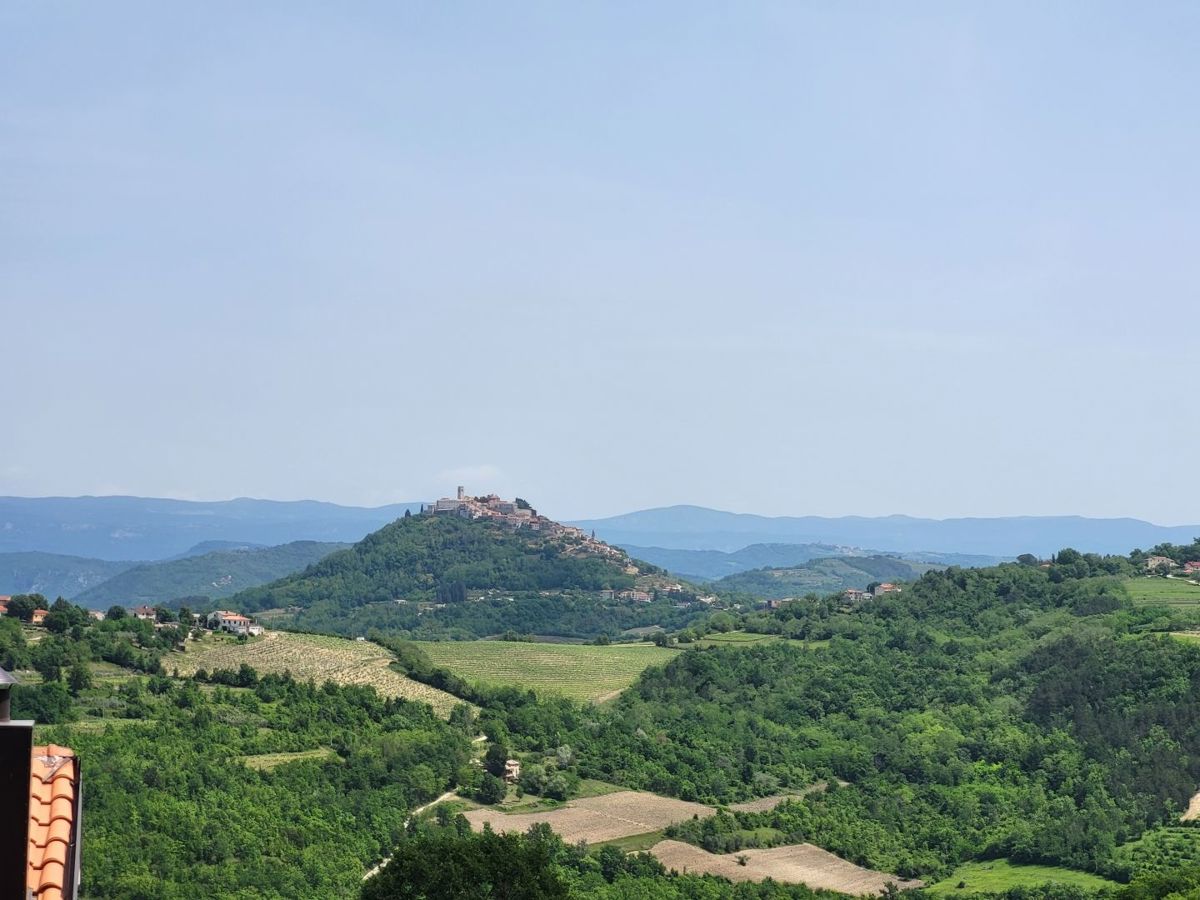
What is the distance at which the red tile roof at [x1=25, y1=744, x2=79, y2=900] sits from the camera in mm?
6641

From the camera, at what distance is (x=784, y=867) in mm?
65688

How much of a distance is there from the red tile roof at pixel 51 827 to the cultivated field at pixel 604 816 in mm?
57358

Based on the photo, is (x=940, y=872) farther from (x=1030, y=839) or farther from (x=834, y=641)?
(x=834, y=641)

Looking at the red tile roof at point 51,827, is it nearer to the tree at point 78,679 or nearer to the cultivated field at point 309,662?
the tree at point 78,679

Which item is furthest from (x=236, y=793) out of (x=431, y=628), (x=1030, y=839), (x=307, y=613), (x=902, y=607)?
(x=307, y=613)

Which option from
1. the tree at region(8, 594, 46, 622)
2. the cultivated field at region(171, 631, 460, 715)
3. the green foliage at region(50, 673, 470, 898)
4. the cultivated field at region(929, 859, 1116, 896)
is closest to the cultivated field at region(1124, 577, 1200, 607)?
the cultivated field at region(929, 859, 1116, 896)

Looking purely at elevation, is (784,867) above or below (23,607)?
below

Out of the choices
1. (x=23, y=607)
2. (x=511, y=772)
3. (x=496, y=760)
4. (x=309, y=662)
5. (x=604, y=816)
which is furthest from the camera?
(x=309, y=662)

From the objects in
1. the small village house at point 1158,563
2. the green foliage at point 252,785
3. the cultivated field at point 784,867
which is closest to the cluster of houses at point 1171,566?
the small village house at point 1158,563

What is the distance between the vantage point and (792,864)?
6669 centimetres

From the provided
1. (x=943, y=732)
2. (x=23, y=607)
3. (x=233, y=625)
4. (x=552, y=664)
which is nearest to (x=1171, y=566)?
(x=943, y=732)

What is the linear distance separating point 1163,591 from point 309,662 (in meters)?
58.2

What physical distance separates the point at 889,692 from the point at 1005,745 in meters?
12.6

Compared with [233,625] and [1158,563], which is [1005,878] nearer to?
[233,625]
